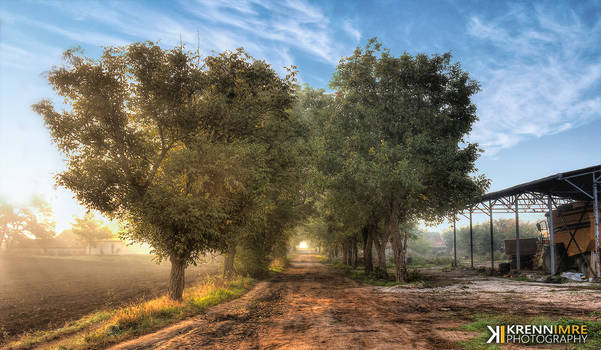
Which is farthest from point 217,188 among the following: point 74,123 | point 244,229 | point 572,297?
point 572,297

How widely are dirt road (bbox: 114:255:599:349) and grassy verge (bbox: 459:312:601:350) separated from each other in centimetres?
34

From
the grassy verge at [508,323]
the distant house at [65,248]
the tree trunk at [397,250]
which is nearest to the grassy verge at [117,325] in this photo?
the grassy verge at [508,323]

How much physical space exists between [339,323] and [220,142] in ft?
28.6

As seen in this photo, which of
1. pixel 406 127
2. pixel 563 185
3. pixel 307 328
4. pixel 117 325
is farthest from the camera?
pixel 563 185

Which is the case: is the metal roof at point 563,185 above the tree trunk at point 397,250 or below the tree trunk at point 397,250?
above

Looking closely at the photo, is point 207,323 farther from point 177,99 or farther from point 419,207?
point 419,207

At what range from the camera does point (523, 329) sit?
307 inches

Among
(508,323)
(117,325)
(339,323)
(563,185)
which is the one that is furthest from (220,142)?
(563,185)

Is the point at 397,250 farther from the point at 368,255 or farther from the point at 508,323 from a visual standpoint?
the point at 508,323

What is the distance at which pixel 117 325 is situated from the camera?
10.1m

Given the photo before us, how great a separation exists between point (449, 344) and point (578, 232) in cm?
2542

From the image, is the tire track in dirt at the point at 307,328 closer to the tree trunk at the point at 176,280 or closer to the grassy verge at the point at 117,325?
the grassy verge at the point at 117,325

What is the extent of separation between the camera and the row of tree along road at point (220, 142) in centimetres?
1283

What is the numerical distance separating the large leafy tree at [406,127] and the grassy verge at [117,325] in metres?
11.7
